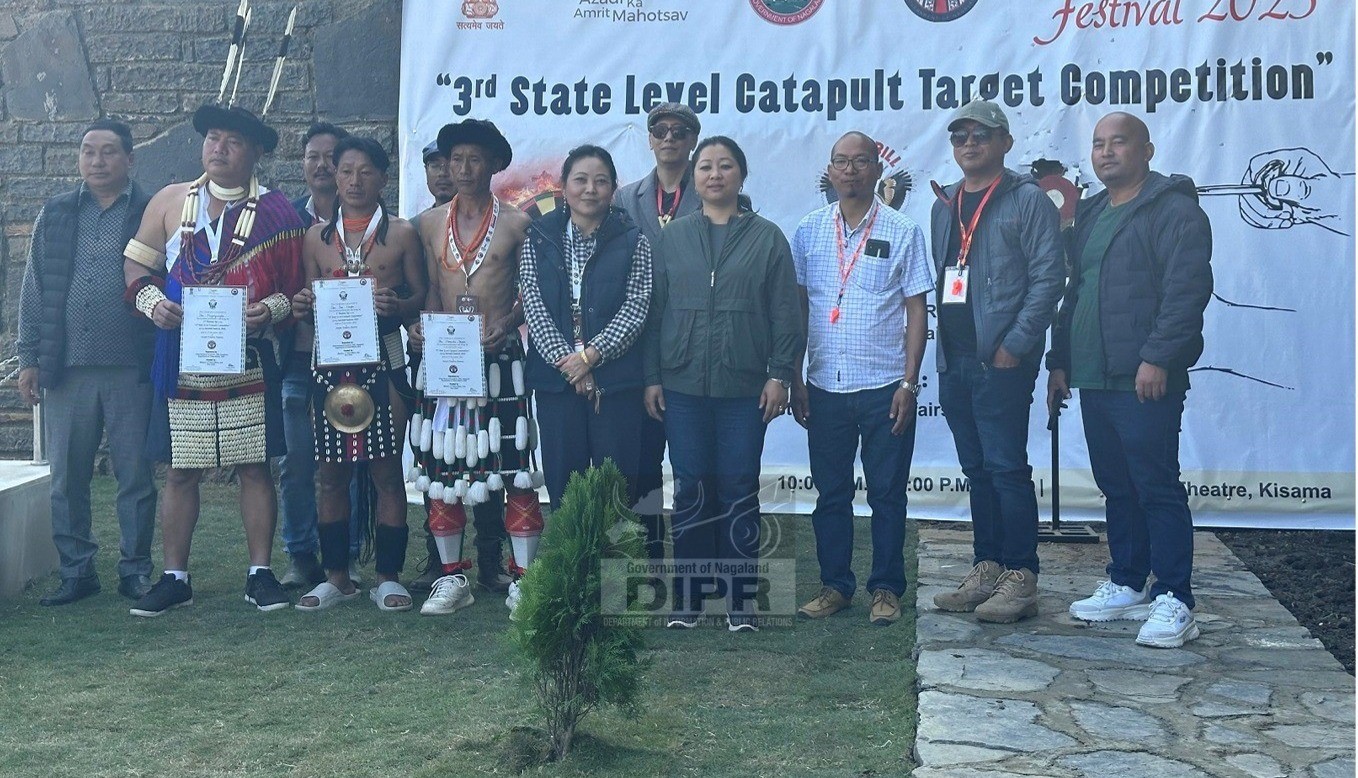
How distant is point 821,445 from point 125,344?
2744 mm

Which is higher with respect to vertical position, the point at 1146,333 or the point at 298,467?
the point at 1146,333

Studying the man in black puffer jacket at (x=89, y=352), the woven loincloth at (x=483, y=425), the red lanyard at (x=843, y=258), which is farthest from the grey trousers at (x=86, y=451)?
the red lanyard at (x=843, y=258)

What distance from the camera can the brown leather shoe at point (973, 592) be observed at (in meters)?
5.13

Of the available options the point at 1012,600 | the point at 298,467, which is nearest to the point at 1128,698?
the point at 1012,600

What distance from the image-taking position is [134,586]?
17.9 feet

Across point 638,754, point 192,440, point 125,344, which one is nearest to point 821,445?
point 638,754

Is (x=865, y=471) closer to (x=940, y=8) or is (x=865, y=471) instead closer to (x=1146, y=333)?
(x=1146, y=333)

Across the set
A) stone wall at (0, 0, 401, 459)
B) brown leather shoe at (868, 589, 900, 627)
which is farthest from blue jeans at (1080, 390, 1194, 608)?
stone wall at (0, 0, 401, 459)

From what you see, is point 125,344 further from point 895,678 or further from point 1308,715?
point 1308,715

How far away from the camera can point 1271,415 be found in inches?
271

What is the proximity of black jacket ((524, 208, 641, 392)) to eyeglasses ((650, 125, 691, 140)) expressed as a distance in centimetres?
40

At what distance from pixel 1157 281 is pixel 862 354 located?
1026 mm

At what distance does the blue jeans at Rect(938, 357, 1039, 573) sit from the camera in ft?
16.4

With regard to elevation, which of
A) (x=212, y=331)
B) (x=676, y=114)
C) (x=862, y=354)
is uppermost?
(x=676, y=114)
